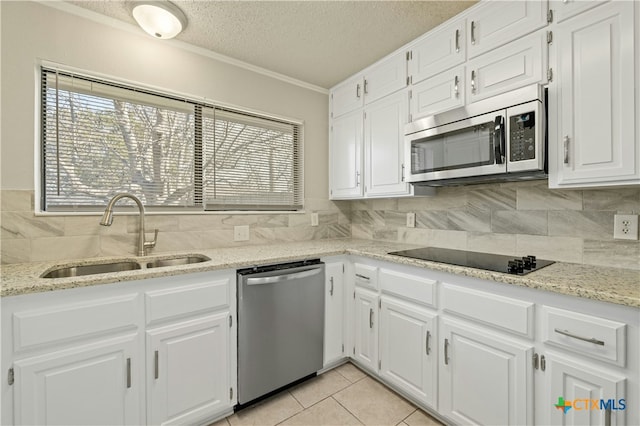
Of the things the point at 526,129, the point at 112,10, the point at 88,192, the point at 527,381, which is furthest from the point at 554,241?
the point at 112,10

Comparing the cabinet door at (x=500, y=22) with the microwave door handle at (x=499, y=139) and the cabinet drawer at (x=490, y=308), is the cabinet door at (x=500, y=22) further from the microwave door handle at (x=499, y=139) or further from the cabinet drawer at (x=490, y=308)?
the cabinet drawer at (x=490, y=308)

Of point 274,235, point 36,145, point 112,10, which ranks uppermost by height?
point 112,10

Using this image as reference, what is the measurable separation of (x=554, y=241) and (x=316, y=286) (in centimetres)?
147

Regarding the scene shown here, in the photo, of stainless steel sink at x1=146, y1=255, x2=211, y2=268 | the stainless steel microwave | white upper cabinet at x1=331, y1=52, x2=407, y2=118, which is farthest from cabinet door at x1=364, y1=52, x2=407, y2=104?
stainless steel sink at x1=146, y1=255, x2=211, y2=268

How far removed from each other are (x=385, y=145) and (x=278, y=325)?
1536 millimetres

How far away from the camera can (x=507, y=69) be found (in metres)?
1.51

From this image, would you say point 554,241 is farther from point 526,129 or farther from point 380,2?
point 380,2

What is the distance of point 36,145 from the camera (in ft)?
5.17

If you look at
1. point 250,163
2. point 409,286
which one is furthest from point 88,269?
point 409,286

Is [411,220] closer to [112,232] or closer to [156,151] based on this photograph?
[156,151]

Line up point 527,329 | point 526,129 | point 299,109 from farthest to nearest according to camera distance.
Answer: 1. point 299,109
2. point 526,129
3. point 527,329

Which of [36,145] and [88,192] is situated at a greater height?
[36,145]

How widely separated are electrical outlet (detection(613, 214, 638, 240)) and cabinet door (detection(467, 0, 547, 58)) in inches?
41.2

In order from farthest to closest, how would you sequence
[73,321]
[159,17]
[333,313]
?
[333,313] → [159,17] → [73,321]
